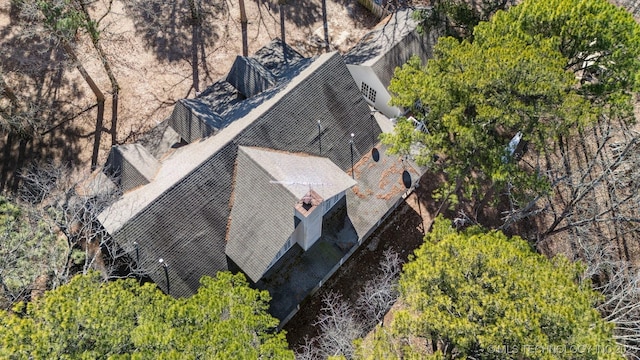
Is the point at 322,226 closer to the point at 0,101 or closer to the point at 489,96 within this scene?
the point at 489,96

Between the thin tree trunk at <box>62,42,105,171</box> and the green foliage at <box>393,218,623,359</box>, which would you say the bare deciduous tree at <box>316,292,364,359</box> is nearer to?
the green foliage at <box>393,218,623,359</box>

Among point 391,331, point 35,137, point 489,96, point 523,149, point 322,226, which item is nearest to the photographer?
point 391,331

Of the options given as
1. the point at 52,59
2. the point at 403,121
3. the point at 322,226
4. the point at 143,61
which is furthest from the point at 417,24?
the point at 52,59

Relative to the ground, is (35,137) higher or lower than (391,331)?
higher

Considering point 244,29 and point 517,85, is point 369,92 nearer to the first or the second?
point 517,85

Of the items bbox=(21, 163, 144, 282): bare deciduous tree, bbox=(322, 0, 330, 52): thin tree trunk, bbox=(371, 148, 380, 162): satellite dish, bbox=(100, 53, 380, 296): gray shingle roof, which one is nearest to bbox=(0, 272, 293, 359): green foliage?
bbox=(21, 163, 144, 282): bare deciduous tree
